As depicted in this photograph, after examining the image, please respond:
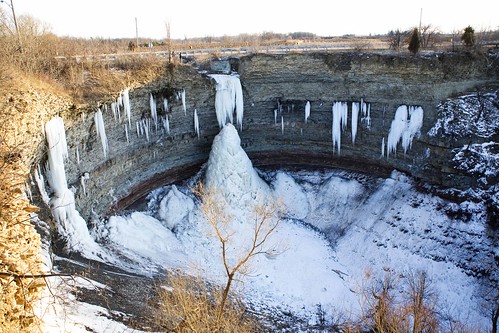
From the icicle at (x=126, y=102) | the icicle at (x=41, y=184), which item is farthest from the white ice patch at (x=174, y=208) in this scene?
the icicle at (x=41, y=184)

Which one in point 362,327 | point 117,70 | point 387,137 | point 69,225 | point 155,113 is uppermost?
point 117,70

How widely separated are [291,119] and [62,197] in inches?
544

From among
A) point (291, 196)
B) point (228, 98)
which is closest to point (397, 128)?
point (291, 196)

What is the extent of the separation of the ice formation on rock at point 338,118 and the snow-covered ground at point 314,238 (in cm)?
216

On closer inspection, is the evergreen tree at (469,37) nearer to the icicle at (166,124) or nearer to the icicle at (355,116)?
the icicle at (355,116)

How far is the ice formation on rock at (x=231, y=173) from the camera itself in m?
21.2

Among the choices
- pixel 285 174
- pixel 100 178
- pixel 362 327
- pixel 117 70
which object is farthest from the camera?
pixel 285 174

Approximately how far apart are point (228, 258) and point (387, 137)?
36.0 feet

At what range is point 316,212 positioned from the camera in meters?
22.7

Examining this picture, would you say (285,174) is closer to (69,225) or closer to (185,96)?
(185,96)

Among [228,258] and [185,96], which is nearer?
[228,258]

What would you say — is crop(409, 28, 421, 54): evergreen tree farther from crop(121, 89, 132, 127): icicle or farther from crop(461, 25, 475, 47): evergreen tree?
crop(121, 89, 132, 127): icicle

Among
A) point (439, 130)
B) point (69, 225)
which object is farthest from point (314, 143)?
point (69, 225)

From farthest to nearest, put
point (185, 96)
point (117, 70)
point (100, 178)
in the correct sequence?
point (185, 96) → point (117, 70) → point (100, 178)
